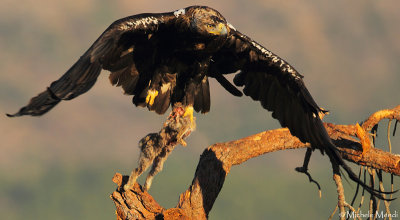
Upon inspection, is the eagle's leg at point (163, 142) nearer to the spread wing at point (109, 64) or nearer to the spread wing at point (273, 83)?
the spread wing at point (109, 64)

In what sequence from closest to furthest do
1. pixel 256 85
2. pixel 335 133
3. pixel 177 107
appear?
pixel 177 107, pixel 256 85, pixel 335 133

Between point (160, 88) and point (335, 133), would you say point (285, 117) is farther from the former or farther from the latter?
point (160, 88)

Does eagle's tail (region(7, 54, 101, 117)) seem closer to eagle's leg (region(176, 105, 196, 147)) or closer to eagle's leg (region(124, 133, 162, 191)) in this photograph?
eagle's leg (region(124, 133, 162, 191))

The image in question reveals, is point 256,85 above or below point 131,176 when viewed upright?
above

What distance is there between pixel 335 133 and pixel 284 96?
1367 millimetres

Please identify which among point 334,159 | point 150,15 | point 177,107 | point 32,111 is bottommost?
point 32,111

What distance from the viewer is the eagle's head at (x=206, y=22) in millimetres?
6910

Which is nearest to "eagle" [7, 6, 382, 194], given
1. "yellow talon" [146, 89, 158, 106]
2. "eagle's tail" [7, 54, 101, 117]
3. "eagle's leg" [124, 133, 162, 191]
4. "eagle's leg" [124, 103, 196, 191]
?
"yellow talon" [146, 89, 158, 106]

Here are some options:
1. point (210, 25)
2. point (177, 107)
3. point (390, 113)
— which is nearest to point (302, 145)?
point (390, 113)

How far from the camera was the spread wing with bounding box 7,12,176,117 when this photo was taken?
5004 millimetres

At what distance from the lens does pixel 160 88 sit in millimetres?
7688

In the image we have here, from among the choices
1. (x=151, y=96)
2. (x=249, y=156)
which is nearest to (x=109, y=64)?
(x=151, y=96)

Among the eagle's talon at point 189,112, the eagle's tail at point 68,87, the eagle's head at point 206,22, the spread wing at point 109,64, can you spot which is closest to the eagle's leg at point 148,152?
the eagle's talon at point 189,112

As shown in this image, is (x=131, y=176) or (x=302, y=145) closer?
(x=131, y=176)
